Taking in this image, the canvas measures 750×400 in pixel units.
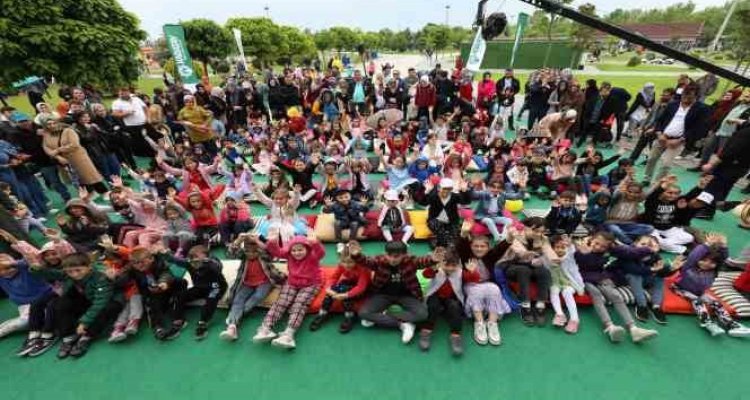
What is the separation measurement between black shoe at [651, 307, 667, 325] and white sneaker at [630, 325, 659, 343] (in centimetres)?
37

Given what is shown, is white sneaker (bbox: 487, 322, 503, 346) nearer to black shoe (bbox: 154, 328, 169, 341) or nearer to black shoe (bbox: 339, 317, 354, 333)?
black shoe (bbox: 339, 317, 354, 333)

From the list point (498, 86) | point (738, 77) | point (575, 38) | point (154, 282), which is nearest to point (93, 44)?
point (154, 282)

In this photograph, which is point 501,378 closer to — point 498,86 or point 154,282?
point 154,282

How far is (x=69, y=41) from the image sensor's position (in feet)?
29.8

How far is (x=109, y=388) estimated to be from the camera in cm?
314

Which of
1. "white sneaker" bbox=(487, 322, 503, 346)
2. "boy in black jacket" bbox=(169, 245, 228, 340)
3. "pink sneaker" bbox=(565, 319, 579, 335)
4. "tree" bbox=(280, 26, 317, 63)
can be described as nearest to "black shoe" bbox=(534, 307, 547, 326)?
"pink sneaker" bbox=(565, 319, 579, 335)

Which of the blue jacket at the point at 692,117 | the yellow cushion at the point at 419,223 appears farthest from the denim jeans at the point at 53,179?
the blue jacket at the point at 692,117

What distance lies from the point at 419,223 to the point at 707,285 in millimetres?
3648

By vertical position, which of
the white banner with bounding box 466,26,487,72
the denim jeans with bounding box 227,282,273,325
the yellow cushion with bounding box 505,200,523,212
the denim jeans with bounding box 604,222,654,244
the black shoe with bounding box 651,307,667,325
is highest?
the white banner with bounding box 466,26,487,72

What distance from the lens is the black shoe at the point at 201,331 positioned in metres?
3.63

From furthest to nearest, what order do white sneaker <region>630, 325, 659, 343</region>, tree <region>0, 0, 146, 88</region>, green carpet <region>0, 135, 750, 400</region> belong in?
tree <region>0, 0, 146, 88</region> → white sneaker <region>630, 325, 659, 343</region> → green carpet <region>0, 135, 750, 400</region>

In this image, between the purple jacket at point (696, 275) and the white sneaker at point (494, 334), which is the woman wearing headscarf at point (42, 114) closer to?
the white sneaker at point (494, 334)

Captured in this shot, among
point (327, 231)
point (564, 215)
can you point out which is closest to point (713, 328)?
→ point (564, 215)

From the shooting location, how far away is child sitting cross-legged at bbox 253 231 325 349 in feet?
12.0
